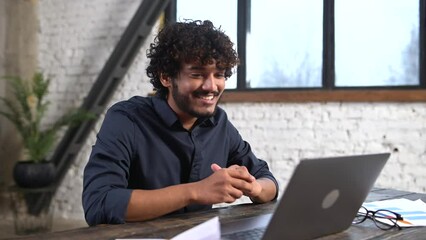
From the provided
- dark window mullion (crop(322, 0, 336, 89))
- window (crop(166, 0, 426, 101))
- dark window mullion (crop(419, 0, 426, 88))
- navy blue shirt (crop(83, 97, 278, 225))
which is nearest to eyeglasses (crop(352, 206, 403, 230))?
navy blue shirt (crop(83, 97, 278, 225))

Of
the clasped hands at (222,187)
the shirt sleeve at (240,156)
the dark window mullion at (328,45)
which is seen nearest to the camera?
the clasped hands at (222,187)

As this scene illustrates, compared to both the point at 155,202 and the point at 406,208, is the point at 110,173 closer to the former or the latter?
the point at 155,202

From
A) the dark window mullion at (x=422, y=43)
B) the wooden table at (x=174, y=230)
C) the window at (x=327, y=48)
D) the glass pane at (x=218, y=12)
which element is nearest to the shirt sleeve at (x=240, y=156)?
the wooden table at (x=174, y=230)

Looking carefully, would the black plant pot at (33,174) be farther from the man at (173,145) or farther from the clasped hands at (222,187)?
the clasped hands at (222,187)

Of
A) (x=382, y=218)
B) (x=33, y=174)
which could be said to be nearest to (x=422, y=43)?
(x=382, y=218)

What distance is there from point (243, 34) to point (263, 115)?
2.19 ft

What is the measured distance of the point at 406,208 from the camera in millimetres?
1578

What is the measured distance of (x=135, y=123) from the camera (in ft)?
5.15

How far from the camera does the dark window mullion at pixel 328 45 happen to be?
11.8ft

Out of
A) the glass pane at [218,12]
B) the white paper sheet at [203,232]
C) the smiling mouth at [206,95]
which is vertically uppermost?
the glass pane at [218,12]

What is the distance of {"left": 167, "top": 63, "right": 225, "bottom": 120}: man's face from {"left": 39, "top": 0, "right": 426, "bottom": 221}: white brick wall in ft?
2.57

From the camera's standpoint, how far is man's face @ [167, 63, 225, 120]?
1.58 m

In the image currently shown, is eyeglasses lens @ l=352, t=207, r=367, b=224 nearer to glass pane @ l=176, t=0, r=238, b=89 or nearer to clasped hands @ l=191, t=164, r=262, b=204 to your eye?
clasped hands @ l=191, t=164, r=262, b=204

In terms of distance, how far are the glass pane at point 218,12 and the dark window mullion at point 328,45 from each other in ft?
2.35
